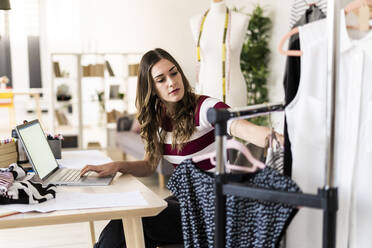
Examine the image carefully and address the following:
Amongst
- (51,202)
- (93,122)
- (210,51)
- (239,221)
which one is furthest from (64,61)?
(239,221)

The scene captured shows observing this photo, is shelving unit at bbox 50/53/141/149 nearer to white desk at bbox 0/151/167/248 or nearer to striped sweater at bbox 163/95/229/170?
striped sweater at bbox 163/95/229/170

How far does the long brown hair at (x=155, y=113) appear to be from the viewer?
204 centimetres

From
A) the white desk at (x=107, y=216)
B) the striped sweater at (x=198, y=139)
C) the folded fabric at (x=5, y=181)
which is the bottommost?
the white desk at (x=107, y=216)

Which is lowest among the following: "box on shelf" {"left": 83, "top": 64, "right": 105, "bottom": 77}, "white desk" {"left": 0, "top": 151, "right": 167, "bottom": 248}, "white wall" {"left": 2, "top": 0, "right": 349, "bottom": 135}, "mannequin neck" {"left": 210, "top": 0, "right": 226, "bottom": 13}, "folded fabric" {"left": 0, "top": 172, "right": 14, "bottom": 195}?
"white desk" {"left": 0, "top": 151, "right": 167, "bottom": 248}

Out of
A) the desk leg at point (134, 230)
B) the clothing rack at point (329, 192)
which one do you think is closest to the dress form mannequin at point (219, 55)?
the desk leg at point (134, 230)

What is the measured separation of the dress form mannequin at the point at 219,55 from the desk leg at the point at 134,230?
5.80ft

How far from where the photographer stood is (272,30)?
6.13m

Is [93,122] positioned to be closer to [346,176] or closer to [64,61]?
[64,61]

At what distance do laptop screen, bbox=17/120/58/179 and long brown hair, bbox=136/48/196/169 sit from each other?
45cm

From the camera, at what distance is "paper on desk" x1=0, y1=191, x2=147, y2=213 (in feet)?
4.96

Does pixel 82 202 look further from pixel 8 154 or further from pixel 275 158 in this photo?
pixel 8 154

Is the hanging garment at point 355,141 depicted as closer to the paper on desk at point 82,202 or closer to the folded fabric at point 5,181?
the paper on desk at point 82,202

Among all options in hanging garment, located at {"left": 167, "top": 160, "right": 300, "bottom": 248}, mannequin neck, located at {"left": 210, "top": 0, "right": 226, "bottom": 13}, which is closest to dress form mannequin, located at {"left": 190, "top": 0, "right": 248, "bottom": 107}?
mannequin neck, located at {"left": 210, "top": 0, "right": 226, "bottom": 13}

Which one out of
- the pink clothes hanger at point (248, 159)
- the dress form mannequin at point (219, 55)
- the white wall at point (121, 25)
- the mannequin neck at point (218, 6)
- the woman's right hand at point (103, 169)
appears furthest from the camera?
the white wall at point (121, 25)
